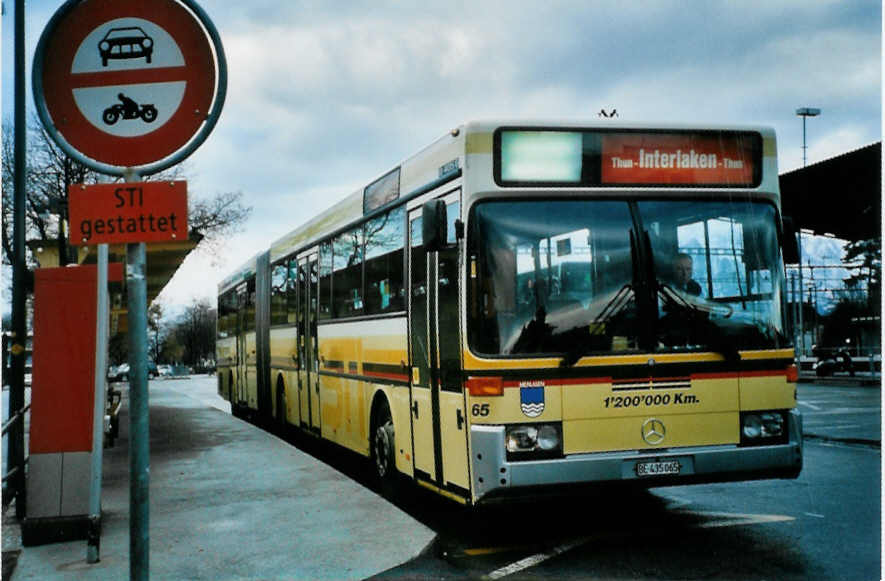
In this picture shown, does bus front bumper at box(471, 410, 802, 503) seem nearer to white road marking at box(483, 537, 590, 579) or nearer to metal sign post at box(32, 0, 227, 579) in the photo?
white road marking at box(483, 537, 590, 579)

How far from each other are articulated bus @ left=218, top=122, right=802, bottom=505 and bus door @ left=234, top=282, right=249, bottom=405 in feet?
41.5

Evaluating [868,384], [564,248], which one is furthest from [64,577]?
[868,384]

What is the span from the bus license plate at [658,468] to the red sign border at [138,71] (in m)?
4.47

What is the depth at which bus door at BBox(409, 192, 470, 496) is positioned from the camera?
762 centimetres

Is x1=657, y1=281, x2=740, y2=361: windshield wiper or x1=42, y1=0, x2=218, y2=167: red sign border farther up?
x1=42, y1=0, x2=218, y2=167: red sign border

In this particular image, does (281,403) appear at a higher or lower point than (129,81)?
lower

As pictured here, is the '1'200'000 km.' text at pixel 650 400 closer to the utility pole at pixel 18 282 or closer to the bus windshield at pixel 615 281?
the bus windshield at pixel 615 281

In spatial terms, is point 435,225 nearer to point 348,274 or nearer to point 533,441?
point 533,441

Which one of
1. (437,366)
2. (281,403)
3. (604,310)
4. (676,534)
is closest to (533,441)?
(604,310)

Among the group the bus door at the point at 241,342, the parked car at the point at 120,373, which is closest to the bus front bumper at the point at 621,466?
the parked car at the point at 120,373

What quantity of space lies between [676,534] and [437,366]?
225 cm

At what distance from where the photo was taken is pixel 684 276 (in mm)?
7484

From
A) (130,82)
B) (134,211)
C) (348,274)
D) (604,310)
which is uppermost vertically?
(130,82)

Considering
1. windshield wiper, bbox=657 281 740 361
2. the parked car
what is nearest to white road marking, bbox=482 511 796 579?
windshield wiper, bbox=657 281 740 361
